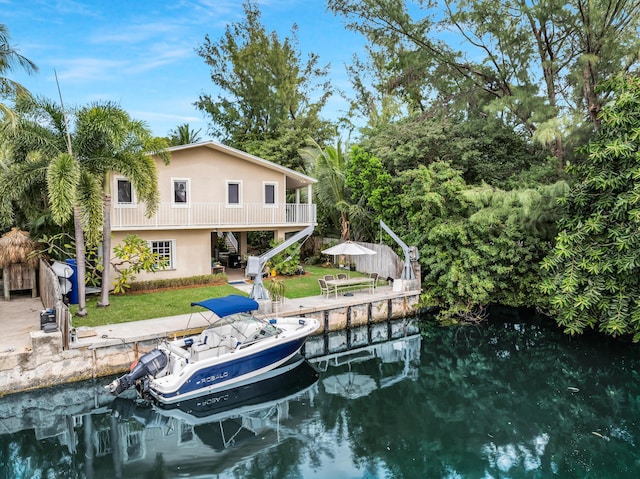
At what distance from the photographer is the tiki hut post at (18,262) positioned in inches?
647

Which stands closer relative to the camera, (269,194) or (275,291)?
(275,291)

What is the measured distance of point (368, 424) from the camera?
34.4 feet

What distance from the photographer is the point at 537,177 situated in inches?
733

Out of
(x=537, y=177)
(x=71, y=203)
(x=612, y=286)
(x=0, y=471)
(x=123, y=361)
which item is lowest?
(x=0, y=471)

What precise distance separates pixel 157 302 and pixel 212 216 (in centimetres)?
522

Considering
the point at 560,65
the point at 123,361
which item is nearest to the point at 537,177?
the point at 560,65

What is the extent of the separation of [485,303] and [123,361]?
45.5 ft

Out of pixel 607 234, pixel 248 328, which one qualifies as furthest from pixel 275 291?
→ pixel 607 234

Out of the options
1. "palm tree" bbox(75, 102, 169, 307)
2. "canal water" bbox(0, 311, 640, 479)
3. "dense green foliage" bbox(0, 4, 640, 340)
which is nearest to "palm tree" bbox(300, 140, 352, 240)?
"dense green foliage" bbox(0, 4, 640, 340)

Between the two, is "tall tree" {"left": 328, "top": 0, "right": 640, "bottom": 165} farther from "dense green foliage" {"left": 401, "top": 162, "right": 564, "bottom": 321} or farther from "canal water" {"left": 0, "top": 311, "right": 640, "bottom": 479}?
"canal water" {"left": 0, "top": 311, "right": 640, "bottom": 479}

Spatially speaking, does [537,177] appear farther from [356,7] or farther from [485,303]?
[356,7]

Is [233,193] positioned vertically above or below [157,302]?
above

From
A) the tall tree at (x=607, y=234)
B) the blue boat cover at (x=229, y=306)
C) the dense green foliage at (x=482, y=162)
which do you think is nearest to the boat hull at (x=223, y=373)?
the blue boat cover at (x=229, y=306)

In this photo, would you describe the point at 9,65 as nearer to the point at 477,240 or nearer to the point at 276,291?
the point at 276,291
